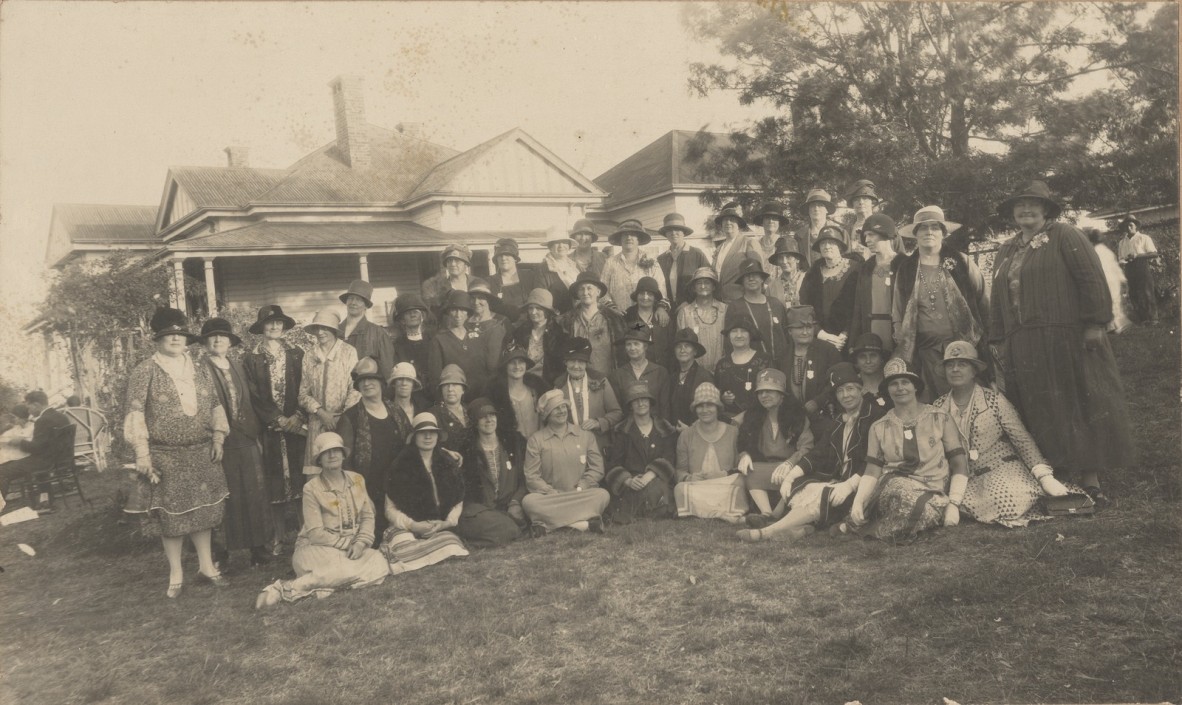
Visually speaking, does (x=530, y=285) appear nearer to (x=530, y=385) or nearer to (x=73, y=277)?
(x=530, y=385)

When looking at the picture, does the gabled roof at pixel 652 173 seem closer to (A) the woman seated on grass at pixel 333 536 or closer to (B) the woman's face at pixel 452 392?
(B) the woman's face at pixel 452 392

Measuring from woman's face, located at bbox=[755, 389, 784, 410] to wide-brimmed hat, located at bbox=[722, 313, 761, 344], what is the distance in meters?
0.57

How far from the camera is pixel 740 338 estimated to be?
6488mm

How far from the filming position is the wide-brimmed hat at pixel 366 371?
589cm

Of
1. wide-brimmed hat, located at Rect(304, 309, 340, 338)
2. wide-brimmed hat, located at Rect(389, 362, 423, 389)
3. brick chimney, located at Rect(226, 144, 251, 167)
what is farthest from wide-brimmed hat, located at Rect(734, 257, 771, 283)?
brick chimney, located at Rect(226, 144, 251, 167)

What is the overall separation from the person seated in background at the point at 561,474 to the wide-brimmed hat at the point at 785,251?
224cm

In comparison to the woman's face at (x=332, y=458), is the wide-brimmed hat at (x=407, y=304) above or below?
above

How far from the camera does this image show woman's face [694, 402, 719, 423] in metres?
6.27

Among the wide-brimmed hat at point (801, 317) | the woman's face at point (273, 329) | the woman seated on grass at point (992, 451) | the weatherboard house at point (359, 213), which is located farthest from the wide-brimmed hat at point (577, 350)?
the weatherboard house at point (359, 213)

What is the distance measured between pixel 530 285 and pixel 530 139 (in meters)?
9.62

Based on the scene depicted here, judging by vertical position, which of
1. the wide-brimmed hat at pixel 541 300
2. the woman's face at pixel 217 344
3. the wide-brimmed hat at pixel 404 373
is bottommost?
the wide-brimmed hat at pixel 404 373

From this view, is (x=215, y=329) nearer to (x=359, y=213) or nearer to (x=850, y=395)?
(x=850, y=395)

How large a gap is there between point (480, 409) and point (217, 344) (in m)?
1.94

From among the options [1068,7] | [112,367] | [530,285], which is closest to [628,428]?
[530,285]
